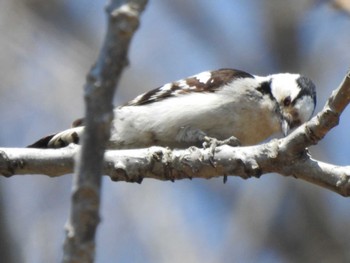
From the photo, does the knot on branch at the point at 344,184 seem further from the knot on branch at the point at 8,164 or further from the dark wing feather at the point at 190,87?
the dark wing feather at the point at 190,87

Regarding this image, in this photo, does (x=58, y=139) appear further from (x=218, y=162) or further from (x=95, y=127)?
(x=95, y=127)

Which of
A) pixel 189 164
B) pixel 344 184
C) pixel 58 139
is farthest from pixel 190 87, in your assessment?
pixel 344 184

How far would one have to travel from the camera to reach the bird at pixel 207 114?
571cm

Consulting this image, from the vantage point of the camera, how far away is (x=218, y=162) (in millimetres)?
4320

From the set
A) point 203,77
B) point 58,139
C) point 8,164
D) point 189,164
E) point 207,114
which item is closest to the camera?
point 8,164

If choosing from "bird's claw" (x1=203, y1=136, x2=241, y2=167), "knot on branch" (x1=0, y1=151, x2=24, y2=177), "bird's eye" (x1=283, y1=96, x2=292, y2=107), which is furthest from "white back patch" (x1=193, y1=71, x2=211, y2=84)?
"knot on branch" (x1=0, y1=151, x2=24, y2=177)

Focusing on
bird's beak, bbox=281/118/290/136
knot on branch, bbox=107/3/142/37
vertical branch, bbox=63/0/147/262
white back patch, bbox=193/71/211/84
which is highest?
white back patch, bbox=193/71/211/84

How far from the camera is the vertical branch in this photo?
81.8 inches

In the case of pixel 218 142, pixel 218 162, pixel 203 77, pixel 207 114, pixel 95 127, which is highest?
pixel 203 77

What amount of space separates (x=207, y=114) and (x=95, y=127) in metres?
3.69

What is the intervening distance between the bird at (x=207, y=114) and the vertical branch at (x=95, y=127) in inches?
126

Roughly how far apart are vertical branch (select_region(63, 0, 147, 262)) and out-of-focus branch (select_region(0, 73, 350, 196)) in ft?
5.83

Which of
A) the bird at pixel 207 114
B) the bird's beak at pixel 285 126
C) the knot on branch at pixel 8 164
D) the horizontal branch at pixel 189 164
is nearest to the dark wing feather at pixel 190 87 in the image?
the bird at pixel 207 114

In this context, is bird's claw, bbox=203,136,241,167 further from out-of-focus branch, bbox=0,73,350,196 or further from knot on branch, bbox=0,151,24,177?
knot on branch, bbox=0,151,24,177
